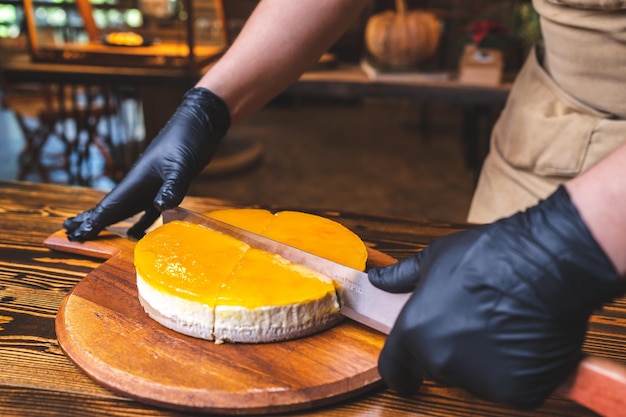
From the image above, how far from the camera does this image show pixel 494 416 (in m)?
0.82

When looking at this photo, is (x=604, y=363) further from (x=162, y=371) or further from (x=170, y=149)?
(x=170, y=149)

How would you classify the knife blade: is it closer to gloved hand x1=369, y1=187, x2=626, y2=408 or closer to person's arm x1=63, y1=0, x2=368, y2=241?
gloved hand x1=369, y1=187, x2=626, y2=408

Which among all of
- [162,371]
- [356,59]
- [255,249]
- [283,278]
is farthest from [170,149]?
[356,59]

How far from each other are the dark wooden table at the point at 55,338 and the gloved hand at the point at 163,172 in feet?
0.37

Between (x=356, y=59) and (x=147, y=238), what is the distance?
28.7ft

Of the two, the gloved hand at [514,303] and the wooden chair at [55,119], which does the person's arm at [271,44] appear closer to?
the gloved hand at [514,303]

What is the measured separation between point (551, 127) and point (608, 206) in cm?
99

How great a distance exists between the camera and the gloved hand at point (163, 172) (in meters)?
1.30

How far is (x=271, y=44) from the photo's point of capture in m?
1.45

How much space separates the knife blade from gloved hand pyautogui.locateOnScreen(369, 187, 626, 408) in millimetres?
145

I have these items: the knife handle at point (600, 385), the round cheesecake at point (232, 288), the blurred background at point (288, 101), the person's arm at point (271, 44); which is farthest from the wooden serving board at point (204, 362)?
the blurred background at point (288, 101)

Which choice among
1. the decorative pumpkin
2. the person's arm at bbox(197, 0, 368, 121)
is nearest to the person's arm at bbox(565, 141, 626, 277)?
the person's arm at bbox(197, 0, 368, 121)

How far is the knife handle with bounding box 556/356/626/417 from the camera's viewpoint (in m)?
0.66

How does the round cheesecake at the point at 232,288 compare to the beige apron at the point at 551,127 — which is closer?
the round cheesecake at the point at 232,288
